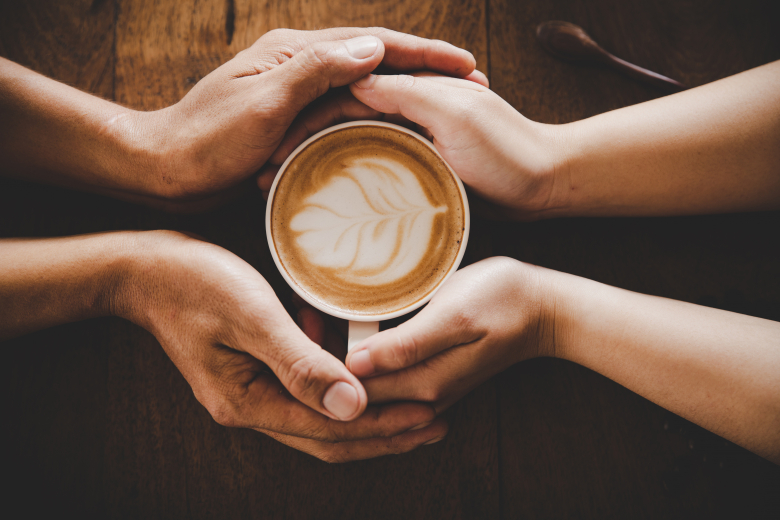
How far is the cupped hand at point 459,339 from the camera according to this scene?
2.57 ft

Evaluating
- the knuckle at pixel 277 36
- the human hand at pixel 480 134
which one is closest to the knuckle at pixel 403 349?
the human hand at pixel 480 134

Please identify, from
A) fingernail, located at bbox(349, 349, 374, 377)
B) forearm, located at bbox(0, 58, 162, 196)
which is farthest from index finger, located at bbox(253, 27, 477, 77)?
fingernail, located at bbox(349, 349, 374, 377)

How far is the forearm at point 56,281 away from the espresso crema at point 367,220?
1.35ft

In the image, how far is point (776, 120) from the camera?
0.86 metres

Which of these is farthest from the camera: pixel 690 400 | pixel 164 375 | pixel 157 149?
pixel 164 375

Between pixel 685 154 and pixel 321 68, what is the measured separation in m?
0.85

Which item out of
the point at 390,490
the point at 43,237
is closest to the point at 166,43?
the point at 43,237

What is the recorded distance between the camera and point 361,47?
0.88m

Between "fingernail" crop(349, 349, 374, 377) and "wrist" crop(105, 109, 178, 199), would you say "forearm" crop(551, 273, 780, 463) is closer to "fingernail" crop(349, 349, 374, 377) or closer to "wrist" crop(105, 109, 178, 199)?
"fingernail" crop(349, 349, 374, 377)

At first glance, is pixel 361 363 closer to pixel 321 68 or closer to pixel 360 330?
pixel 360 330

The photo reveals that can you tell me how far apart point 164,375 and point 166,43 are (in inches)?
36.2

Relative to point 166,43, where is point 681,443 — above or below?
below

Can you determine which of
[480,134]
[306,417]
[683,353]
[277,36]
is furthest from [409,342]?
[277,36]

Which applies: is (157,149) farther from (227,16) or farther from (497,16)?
(497,16)
